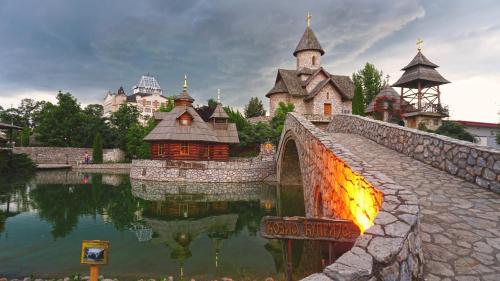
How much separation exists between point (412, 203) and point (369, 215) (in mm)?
647

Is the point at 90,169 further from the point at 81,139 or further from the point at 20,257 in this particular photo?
the point at 20,257

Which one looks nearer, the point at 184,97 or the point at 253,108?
the point at 184,97

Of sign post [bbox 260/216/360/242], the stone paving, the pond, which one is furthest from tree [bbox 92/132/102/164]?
sign post [bbox 260/216/360/242]

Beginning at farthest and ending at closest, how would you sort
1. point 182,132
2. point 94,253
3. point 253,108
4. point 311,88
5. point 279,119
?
point 253,108 < point 311,88 < point 279,119 < point 182,132 < point 94,253

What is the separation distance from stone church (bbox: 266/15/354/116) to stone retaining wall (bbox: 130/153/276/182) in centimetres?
1287

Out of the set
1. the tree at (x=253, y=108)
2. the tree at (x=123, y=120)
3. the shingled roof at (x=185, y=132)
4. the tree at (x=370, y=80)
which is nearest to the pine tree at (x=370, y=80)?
the tree at (x=370, y=80)

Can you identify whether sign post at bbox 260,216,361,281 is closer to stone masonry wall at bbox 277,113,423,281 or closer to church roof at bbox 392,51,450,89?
stone masonry wall at bbox 277,113,423,281

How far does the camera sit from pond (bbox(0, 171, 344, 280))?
7.10 metres

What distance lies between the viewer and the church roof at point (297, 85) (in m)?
33.2

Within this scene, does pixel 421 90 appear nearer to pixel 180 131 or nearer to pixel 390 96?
pixel 390 96

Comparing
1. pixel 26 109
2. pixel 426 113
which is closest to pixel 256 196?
pixel 426 113

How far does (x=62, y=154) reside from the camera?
3819 centimetres

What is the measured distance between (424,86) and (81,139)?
44464mm

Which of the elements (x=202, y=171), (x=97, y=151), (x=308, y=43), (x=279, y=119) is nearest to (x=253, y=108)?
(x=308, y=43)
